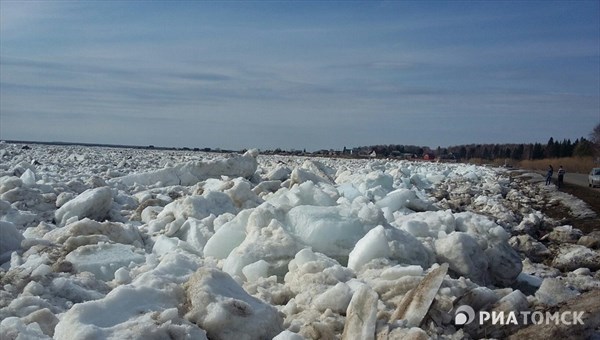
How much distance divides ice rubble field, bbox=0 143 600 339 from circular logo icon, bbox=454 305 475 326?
43 millimetres

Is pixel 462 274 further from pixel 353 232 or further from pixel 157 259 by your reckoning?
pixel 157 259

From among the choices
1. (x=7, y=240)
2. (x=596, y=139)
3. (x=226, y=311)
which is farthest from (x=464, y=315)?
(x=596, y=139)

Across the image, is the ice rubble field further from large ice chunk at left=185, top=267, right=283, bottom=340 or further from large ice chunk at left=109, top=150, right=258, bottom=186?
large ice chunk at left=109, top=150, right=258, bottom=186

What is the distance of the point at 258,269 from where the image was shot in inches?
150

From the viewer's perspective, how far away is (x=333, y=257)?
4.22m

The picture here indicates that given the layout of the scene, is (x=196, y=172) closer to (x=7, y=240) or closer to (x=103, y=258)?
(x=7, y=240)

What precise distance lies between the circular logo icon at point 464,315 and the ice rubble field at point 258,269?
4 cm

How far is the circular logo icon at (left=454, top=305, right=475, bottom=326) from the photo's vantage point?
3025 mm

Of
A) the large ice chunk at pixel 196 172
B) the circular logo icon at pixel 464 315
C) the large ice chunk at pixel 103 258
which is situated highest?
the large ice chunk at pixel 196 172

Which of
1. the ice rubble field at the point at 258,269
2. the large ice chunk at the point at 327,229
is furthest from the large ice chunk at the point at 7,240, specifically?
the large ice chunk at the point at 327,229

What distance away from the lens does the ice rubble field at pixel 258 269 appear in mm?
2734

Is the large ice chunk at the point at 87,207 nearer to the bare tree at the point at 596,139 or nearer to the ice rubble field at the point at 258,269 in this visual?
the ice rubble field at the point at 258,269

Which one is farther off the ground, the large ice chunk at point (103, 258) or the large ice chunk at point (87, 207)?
the large ice chunk at point (87, 207)

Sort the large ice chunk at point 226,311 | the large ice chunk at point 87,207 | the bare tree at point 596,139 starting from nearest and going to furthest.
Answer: the large ice chunk at point 226,311 → the large ice chunk at point 87,207 → the bare tree at point 596,139
